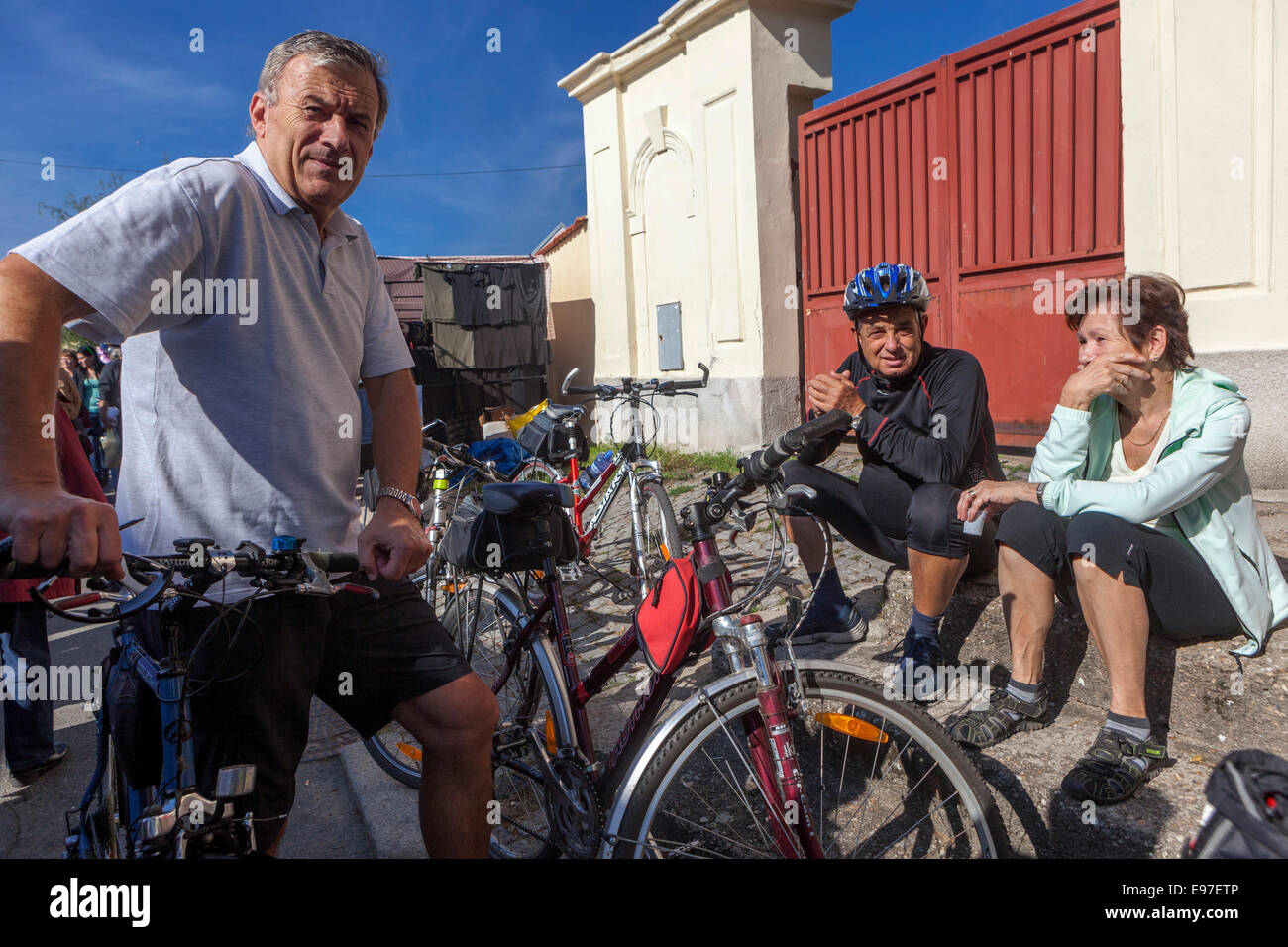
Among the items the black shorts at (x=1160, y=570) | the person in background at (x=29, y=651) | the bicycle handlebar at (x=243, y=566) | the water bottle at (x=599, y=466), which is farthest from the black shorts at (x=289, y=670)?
the water bottle at (x=599, y=466)

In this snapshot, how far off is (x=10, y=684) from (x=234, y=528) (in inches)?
111

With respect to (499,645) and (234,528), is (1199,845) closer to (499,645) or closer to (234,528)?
(234,528)

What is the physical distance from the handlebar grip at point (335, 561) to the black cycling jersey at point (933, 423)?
235 cm

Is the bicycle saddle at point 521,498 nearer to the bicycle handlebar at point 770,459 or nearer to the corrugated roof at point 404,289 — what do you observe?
the bicycle handlebar at point 770,459

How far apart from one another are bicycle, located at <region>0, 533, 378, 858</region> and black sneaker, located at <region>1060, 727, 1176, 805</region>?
2.12 m

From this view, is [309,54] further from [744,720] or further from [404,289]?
[404,289]

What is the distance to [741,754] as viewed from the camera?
2.03m

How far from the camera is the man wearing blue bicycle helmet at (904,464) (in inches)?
128

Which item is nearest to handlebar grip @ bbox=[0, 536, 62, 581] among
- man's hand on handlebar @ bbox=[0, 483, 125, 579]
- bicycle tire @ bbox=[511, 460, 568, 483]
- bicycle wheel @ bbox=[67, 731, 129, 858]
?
man's hand on handlebar @ bbox=[0, 483, 125, 579]

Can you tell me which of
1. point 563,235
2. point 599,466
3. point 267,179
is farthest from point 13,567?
point 563,235

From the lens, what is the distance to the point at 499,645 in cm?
310

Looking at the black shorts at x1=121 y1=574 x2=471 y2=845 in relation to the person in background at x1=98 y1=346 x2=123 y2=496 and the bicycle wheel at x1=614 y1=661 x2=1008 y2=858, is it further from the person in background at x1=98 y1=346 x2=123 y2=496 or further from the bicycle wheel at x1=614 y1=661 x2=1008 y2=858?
the person in background at x1=98 y1=346 x2=123 y2=496

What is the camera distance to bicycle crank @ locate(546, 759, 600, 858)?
2316mm
